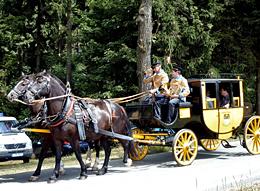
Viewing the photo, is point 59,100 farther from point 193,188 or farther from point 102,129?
point 193,188

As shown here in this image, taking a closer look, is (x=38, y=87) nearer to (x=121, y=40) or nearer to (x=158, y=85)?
(x=158, y=85)

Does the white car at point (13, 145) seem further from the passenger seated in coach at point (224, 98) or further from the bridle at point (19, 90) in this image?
the passenger seated in coach at point (224, 98)

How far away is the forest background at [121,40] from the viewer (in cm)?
2152

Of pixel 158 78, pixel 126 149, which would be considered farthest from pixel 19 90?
pixel 158 78

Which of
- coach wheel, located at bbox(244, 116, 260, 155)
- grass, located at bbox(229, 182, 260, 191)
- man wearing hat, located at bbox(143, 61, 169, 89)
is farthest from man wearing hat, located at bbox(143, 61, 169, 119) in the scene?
grass, located at bbox(229, 182, 260, 191)

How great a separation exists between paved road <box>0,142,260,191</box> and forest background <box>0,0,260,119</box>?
16.9 feet

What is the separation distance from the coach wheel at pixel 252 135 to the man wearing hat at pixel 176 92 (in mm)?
2600

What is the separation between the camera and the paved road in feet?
33.0

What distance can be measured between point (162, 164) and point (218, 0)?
14.3m

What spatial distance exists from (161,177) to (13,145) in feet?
34.3

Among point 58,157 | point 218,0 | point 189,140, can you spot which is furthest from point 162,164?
point 218,0

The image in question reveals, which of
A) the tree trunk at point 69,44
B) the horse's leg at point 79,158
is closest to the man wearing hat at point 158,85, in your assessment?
the horse's leg at point 79,158

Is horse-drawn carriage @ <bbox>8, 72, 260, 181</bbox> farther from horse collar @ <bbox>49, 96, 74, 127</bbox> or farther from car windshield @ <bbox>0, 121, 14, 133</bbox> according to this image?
car windshield @ <bbox>0, 121, 14, 133</bbox>

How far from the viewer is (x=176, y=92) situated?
43.3 feet
